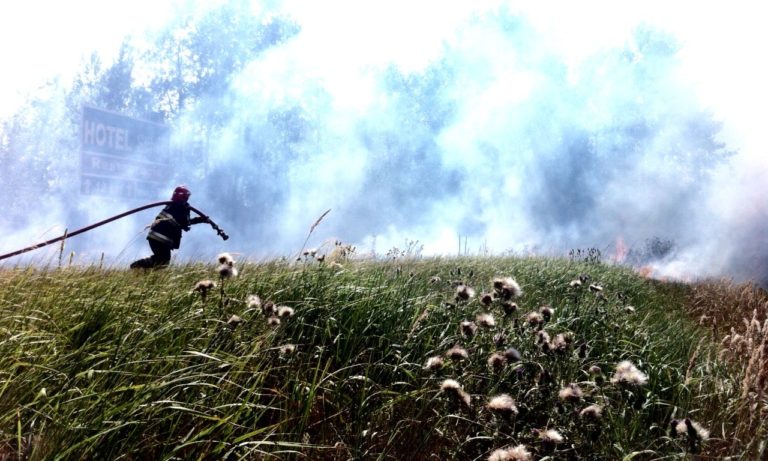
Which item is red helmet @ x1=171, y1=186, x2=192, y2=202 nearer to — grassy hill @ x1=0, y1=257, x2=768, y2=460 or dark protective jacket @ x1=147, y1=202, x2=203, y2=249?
dark protective jacket @ x1=147, y1=202, x2=203, y2=249

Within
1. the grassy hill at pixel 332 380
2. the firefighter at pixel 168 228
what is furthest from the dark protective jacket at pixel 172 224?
the grassy hill at pixel 332 380

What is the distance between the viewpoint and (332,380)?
2953mm

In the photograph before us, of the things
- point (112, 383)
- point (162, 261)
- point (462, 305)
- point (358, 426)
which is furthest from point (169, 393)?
point (162, 261)

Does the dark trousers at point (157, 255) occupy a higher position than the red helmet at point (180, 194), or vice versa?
the red helmet at point (180, 194)

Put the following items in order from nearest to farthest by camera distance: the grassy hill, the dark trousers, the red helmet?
the grassy hill → the dark trousers → the red helmet

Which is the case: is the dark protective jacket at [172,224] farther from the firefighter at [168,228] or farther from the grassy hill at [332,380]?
the grassy hill at [332,380]

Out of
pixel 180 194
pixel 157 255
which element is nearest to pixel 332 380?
pixel 157 255

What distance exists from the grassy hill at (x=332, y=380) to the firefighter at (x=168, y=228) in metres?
2.56

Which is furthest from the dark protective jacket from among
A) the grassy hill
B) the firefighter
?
the grassy hill

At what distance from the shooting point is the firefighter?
7206 millimetres

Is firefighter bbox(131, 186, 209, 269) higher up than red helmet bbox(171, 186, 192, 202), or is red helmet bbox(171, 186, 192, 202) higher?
red helmet bbox(171, 186, 192, 202)

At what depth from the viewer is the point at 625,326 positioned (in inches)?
192

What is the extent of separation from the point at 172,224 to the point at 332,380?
17.5 ft

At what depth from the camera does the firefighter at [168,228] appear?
23.6 feet
